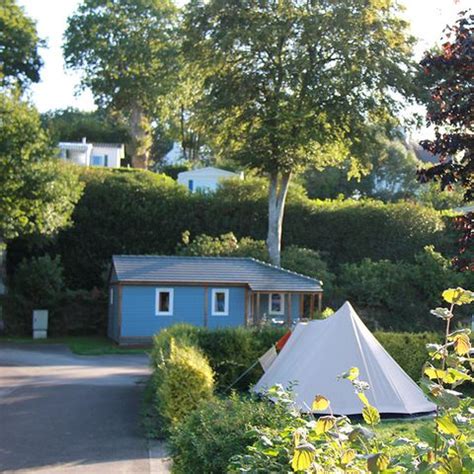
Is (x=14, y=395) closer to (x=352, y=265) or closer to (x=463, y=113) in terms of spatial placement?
(x=463, y=113)

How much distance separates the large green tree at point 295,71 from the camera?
31.6m

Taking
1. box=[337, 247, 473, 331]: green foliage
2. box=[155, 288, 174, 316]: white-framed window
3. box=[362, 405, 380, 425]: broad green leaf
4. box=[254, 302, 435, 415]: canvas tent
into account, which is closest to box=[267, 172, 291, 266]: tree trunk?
box=[337, 247, 473, 331]: green foliage

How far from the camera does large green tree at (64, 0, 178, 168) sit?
55.1 meters

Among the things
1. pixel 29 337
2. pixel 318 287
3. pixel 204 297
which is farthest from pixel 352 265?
pixel 29 337

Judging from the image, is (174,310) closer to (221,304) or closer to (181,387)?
(221,304)

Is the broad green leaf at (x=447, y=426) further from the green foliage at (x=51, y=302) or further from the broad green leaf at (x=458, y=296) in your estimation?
the green foliage at (x=51, y=302)

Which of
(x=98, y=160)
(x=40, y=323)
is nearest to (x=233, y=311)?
(x=40, y=323)

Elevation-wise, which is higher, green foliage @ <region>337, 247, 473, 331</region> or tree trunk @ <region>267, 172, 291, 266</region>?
tree trunk @ <region>267, 172, 291, 266</region>

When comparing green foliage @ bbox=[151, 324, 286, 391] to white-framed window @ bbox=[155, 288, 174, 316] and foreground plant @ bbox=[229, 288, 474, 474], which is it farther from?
white-framed window @ bbox=[155, 288, 174, 316]

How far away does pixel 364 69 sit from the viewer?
32.0m

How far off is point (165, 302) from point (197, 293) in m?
1.24

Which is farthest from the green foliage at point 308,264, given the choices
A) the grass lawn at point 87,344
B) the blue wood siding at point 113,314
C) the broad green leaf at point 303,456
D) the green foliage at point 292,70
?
the broad green leaf at point 303,456

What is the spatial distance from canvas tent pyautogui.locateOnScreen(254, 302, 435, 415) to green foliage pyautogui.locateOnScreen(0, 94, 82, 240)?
53.6 feet

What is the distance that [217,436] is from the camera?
22.3ft
